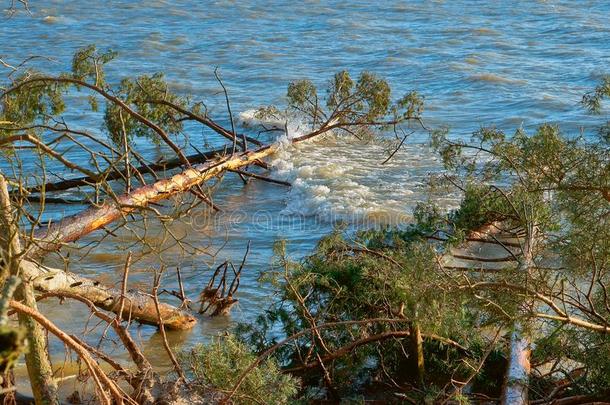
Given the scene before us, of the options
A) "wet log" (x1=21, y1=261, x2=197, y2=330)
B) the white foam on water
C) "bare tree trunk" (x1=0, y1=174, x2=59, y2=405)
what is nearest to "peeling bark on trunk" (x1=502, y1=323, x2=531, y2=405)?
"wet log" (x1=21, y1=261, x2=197, y2=330)

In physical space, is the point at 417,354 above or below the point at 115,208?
below

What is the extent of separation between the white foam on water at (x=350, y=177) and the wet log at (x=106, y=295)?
4.08 metres

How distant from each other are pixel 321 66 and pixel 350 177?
7104mm

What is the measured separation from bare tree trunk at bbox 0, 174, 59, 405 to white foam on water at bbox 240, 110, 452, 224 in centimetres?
673

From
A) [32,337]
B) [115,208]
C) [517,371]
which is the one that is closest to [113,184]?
[115,208]

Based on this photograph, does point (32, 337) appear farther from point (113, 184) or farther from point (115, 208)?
point (113, 184)

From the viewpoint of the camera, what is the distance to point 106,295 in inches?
258

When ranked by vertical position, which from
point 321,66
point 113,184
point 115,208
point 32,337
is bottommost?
point 113,184

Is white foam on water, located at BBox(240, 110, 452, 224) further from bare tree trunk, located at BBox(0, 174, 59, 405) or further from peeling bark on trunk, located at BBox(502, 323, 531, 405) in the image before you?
bare tree trunk, located at BBox(0, 174, 59, 405)

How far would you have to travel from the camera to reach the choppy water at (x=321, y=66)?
36.3 feet

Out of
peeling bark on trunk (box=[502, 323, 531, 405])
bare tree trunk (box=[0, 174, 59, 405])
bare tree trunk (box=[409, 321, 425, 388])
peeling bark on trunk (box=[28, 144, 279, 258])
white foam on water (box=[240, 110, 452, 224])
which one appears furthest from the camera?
white foam on water (box=[240, 110, 452, 224])

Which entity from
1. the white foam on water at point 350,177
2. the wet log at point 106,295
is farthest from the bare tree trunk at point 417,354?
the white foam on water at point 350,177

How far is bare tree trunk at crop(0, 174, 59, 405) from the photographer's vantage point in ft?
14.3

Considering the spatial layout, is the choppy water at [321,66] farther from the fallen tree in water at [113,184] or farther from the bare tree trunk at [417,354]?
the bare tree trunk at [417,354]
